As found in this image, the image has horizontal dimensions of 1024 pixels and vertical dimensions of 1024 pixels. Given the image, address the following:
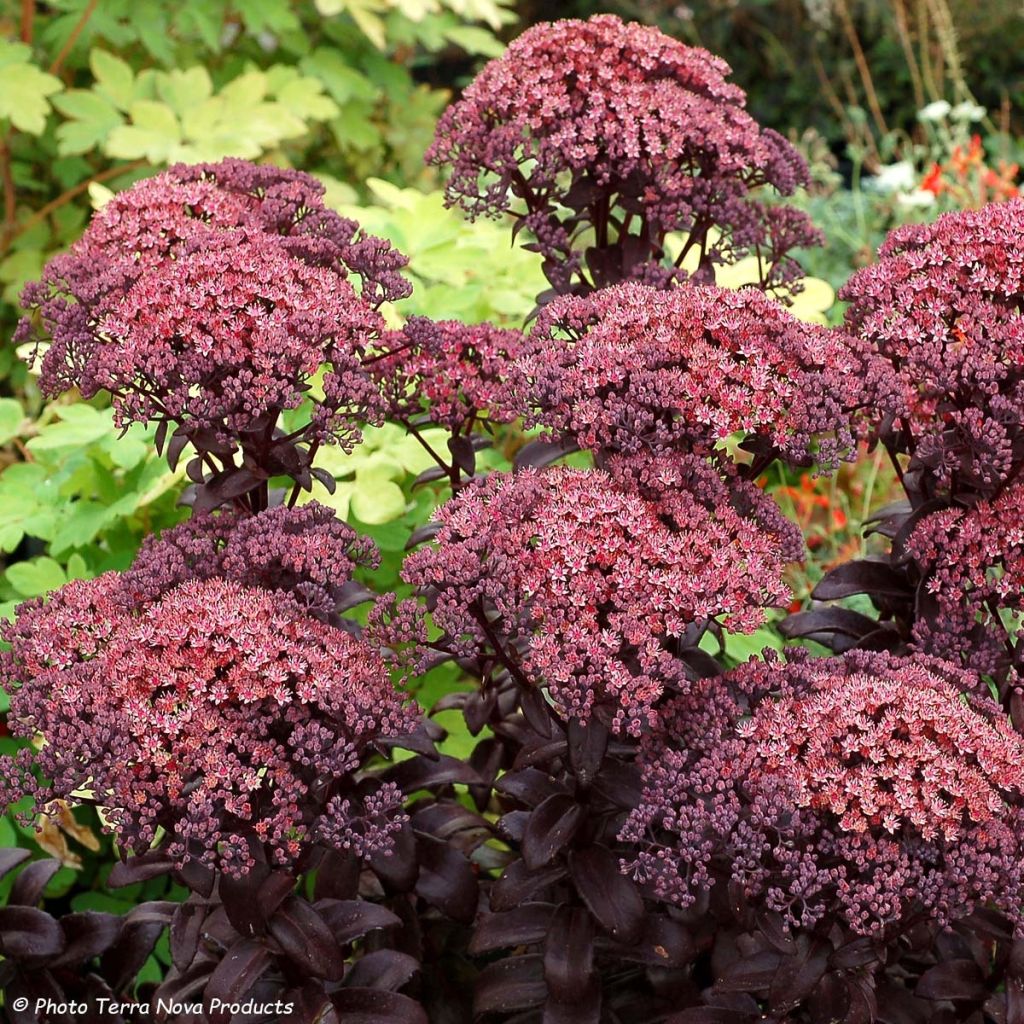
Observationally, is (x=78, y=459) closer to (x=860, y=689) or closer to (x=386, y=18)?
(x=860, y=689)

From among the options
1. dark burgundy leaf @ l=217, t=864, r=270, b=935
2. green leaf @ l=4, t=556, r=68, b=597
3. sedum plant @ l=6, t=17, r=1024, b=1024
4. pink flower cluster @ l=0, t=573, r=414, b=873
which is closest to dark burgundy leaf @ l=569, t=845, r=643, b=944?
sedum plant @ l=6, t=17, r=1024, b=1024

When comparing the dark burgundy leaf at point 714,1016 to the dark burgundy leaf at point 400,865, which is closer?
the dark burgundy leaf at point 714,1016

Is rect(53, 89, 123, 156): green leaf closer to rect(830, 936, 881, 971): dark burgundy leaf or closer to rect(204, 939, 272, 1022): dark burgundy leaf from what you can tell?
rect(204, 939, 272, 1022): dark burgundy leaf

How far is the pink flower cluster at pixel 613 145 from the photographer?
7.09 ft

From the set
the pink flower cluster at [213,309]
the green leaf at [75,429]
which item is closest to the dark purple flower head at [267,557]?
the pink flower cluster at [213,309]

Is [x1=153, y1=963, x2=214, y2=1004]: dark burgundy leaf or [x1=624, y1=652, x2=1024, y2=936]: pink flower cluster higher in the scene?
[x1=624, y1=652, x2=1024, y2=936]: pink flower cluster

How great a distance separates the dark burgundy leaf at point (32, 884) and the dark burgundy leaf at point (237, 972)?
55 centimetres

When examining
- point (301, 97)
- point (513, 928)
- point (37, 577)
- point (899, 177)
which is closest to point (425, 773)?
point (513, 928)

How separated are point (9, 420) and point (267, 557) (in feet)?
5.18

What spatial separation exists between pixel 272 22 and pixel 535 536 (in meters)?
3.33

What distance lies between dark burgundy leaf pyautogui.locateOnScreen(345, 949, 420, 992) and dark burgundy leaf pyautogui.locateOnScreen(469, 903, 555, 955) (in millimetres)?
107

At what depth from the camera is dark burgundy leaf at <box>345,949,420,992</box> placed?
6.33ft

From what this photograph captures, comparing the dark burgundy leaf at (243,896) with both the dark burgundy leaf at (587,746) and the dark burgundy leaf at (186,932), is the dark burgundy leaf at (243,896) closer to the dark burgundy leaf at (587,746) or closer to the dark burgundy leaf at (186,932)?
the dark burgundy leaf at (186,932)

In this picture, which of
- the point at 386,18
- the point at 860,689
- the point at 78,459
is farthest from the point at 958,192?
the point at 860,689
